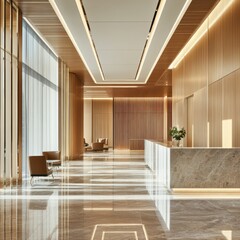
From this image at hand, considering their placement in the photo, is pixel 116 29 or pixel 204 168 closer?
pixel 204 168

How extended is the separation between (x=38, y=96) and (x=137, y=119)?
62.7ft

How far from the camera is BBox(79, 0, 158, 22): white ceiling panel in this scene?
8992 millimetres

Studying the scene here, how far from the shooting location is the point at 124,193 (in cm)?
917

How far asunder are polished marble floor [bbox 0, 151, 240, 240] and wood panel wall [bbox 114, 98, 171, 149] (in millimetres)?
22363

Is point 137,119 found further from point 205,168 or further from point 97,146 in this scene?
point 205,168

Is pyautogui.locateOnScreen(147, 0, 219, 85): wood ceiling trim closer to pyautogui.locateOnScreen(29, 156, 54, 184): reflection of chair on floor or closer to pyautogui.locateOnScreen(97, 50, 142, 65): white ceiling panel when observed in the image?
pyautogui.locateOnScreen(97, 50, 142, 65): white ceiling panel

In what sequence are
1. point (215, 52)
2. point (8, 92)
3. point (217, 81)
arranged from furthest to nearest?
point (215, 52)
point (217, 81)
point (8, 92)

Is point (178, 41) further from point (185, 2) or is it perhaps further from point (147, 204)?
point (147, 204)

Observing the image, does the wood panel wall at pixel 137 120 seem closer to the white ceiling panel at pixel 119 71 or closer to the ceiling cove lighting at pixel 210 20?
the white ceiling panel at pixel 119 71

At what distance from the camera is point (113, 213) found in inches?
268

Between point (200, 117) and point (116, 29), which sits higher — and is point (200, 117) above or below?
below

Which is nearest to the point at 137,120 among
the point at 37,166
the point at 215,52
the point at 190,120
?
the point at 190,120

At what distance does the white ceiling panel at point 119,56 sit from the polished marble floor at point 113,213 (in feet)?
18.5

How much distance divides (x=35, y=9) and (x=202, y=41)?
19.8 feet
